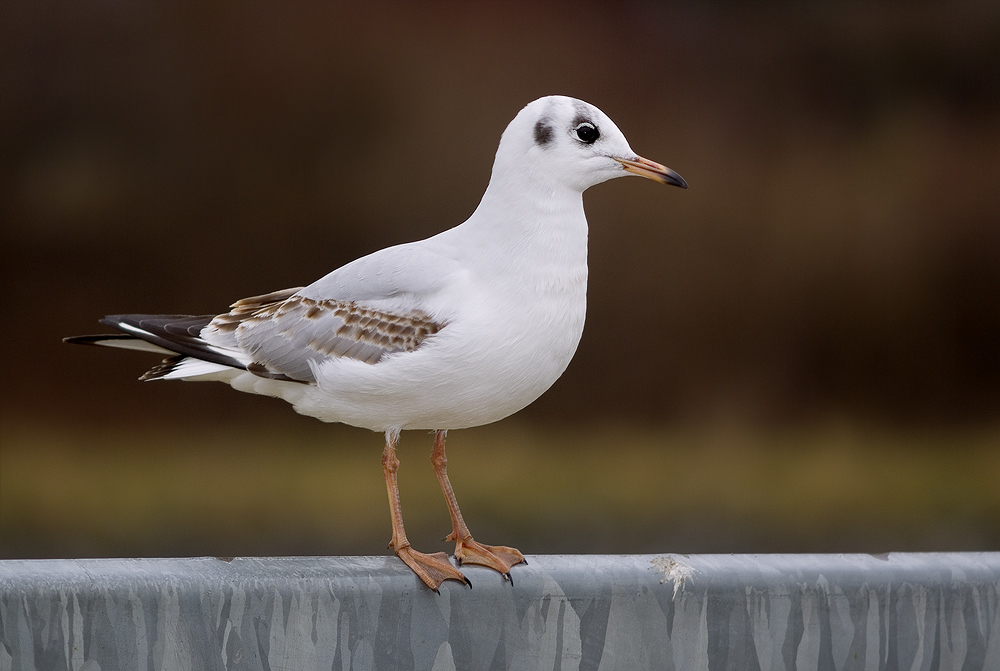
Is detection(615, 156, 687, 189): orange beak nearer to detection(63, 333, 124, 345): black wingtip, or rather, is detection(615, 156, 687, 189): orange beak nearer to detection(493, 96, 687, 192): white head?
detection(493, 96, 687, 192): white head

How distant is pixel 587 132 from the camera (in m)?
1.74

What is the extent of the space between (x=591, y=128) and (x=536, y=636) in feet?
2.50

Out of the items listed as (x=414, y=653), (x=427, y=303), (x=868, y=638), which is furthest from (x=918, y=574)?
(x=427, y=303)

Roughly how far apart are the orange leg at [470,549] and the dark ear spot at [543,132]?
541mm

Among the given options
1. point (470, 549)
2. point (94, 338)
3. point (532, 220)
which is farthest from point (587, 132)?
point (94, 338)

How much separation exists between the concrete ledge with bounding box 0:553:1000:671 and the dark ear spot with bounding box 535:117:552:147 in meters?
0.64

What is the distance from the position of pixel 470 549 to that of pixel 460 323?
36cm

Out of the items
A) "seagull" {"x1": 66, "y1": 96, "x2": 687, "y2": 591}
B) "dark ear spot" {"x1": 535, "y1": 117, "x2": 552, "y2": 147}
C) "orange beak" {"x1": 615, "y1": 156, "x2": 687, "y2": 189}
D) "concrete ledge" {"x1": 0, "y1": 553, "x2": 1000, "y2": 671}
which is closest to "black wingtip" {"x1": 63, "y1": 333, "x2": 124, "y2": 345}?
"seagull" {"x1": 66, "y1": 96, "x2": 687, "y2": 591}

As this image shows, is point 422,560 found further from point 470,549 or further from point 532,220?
point 532,220

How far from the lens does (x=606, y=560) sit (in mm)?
1562

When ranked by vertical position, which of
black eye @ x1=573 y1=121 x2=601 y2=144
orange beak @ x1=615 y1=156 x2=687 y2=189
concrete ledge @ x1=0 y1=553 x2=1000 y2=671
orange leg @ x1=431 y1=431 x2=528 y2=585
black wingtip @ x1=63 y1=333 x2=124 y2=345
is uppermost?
black eye @ x1=573 y1=121 x2=601 y2=144

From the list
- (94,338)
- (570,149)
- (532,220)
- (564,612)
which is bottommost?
(564,612)

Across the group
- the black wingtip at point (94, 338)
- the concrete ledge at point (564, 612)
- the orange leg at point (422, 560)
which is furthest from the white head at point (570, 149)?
the black wingtip at point (94, 338)

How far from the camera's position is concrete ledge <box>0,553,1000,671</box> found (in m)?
1.43
